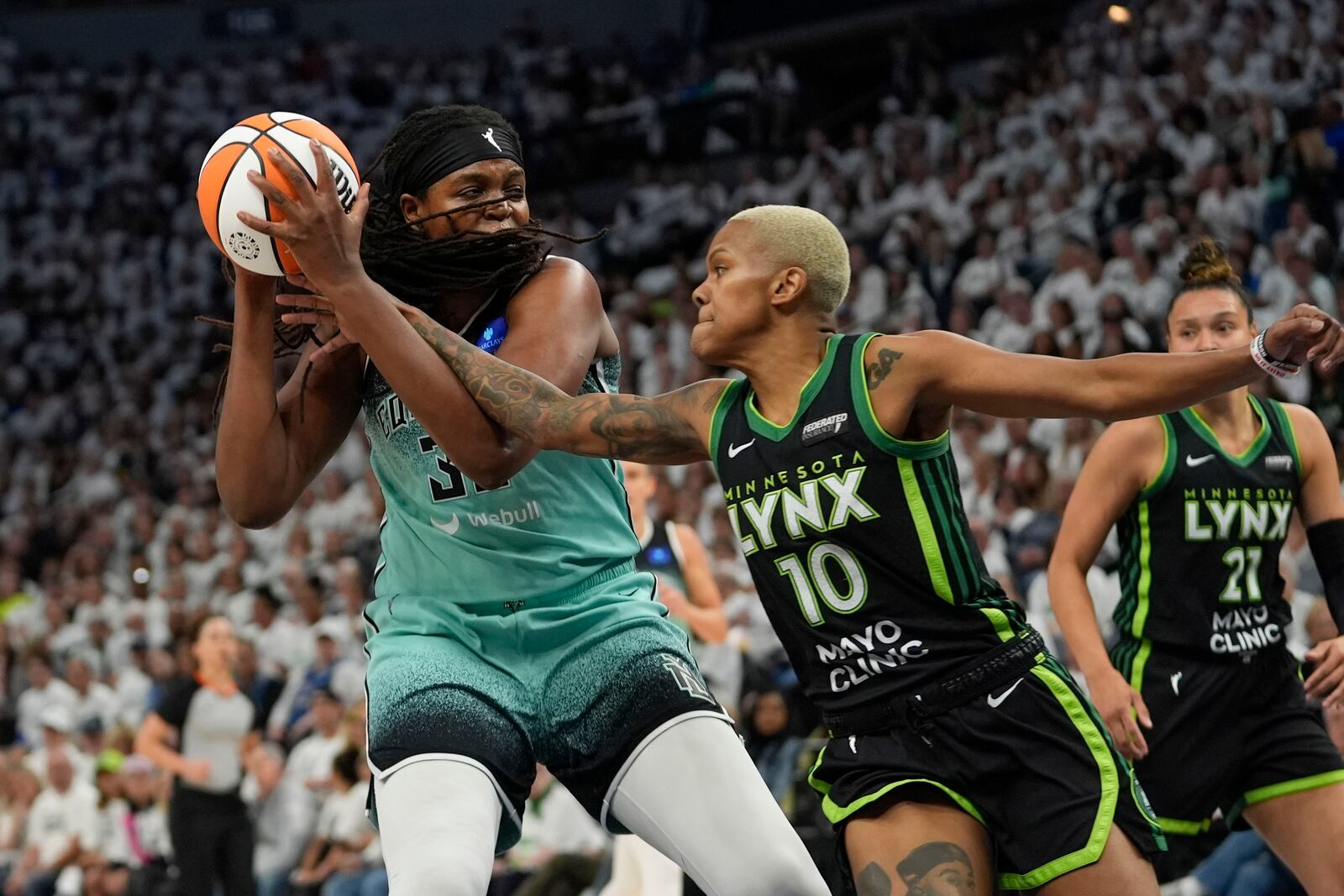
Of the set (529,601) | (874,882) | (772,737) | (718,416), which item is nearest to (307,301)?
(529,601)

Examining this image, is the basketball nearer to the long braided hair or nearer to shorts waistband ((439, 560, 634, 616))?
the long braided hair

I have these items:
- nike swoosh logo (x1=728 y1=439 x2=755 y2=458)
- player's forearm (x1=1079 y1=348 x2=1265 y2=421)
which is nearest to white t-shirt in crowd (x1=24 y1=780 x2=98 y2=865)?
nike swoosh logo (x1=728 y1=439 x2=755 y2=458)

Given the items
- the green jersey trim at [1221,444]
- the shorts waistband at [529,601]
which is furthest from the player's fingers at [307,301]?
the green jersey trim at [1221,444]

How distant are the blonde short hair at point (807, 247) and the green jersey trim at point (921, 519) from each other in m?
0.44

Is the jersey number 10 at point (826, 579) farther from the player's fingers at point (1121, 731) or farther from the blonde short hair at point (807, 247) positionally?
the player's fingers at point (1121, 731)

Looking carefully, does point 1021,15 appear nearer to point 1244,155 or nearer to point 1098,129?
point 1098,129

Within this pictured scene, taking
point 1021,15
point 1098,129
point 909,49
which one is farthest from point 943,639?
point 1021,15

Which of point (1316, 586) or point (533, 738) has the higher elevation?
point (533, 738)

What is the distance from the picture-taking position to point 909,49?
18.7 metres

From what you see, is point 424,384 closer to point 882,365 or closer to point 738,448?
point 738,448

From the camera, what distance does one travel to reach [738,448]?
3.33 m

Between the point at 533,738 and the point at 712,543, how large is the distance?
7.88 m

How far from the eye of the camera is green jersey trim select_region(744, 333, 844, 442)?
3277 mm

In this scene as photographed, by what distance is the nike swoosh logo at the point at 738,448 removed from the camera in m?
3.32
